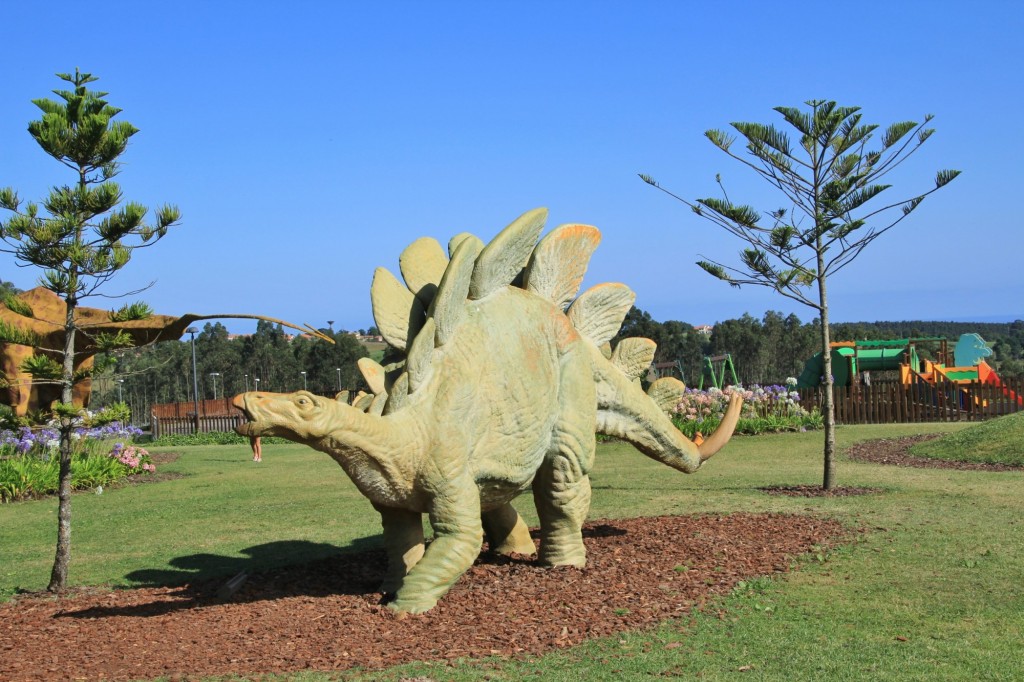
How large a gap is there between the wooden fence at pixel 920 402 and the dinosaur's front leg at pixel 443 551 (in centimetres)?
1861

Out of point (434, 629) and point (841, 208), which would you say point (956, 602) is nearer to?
point (434, 629)

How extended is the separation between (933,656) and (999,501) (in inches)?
219

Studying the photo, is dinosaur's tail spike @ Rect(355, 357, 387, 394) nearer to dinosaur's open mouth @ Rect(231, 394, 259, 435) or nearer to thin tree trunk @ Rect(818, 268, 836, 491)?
dinosaur's open mouth @ Rect(231, 394, 259, 435)

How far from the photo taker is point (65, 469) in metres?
7.26

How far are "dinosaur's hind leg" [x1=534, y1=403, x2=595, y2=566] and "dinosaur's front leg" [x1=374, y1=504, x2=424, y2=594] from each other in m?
0.95

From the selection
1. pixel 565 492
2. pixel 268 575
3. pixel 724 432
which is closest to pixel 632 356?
pixel 724 432

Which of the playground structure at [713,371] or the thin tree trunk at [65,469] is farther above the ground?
the playground structure at [713,371]

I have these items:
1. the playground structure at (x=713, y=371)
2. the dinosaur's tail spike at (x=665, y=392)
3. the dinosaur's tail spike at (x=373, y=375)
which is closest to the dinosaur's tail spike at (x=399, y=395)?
the dinosaur's tail spike at (x=373, y=375)

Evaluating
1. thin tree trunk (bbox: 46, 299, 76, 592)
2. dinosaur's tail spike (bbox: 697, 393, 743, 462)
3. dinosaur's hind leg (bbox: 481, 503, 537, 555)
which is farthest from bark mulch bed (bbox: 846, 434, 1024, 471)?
thin tree trunk (bbox: 46, 299, 76, 592)

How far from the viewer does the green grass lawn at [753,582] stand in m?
5.11

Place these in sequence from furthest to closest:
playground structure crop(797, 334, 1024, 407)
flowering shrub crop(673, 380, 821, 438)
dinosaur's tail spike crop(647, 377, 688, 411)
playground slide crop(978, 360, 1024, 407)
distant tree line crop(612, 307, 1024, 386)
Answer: distant tree line crop(612, 307, 1024, 386)
playground structure crop(797, 334, 1024, 407)
playground slide crop(978, 360, 1024, 407)
flowering shrub crop(673, 380, 821, 438)
dinosaur's tail spike crop(647, 377, 688, 411)

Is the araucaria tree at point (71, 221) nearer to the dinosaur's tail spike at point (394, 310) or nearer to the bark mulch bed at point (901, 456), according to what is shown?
the dinosaur's tail spike at point (394, 310)

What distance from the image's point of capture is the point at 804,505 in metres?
10.2

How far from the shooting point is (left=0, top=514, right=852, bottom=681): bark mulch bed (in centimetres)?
525
